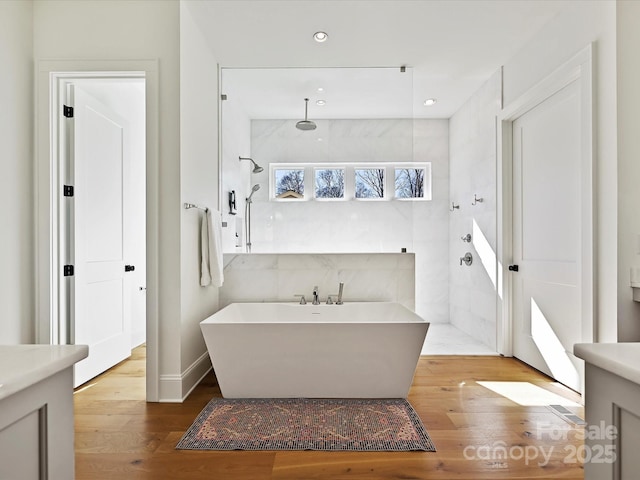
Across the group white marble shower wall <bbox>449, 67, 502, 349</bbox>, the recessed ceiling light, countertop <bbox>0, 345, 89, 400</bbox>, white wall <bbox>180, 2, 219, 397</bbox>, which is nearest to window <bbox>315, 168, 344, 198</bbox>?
white wall <bbox>180, 2, 219, 397</bbox>

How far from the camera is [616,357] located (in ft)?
2.66

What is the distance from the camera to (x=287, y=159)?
3781mm

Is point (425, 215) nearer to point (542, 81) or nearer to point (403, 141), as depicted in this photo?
point (403, 141)

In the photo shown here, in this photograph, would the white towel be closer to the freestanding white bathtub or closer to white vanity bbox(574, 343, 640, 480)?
the freestanding white bathtub

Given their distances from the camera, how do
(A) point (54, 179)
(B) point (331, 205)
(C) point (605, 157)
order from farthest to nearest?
(B) point (331, 205), (A) point (54, 179), (C) point (605, 157)

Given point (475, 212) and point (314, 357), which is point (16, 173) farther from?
point (475, 212)

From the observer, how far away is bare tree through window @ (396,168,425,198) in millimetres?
3969

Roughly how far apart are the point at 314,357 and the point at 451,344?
2006 millimetres

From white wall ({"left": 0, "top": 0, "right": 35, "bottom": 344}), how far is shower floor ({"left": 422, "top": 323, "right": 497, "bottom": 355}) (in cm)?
312

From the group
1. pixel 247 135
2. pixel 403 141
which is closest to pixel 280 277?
pixel 247 135

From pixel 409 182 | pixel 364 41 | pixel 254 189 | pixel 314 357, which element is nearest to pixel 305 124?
pixel 254 189

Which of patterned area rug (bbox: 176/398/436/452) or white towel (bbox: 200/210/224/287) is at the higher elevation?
white towel (bbox: 200/210/224/287)

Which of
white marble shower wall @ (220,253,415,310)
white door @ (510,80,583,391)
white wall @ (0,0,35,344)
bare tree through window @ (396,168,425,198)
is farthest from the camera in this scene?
bare tree through window @ (396,168,425,198)

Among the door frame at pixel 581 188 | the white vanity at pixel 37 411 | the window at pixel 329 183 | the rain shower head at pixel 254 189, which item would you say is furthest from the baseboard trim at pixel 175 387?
the door frame at pixel 581 188
